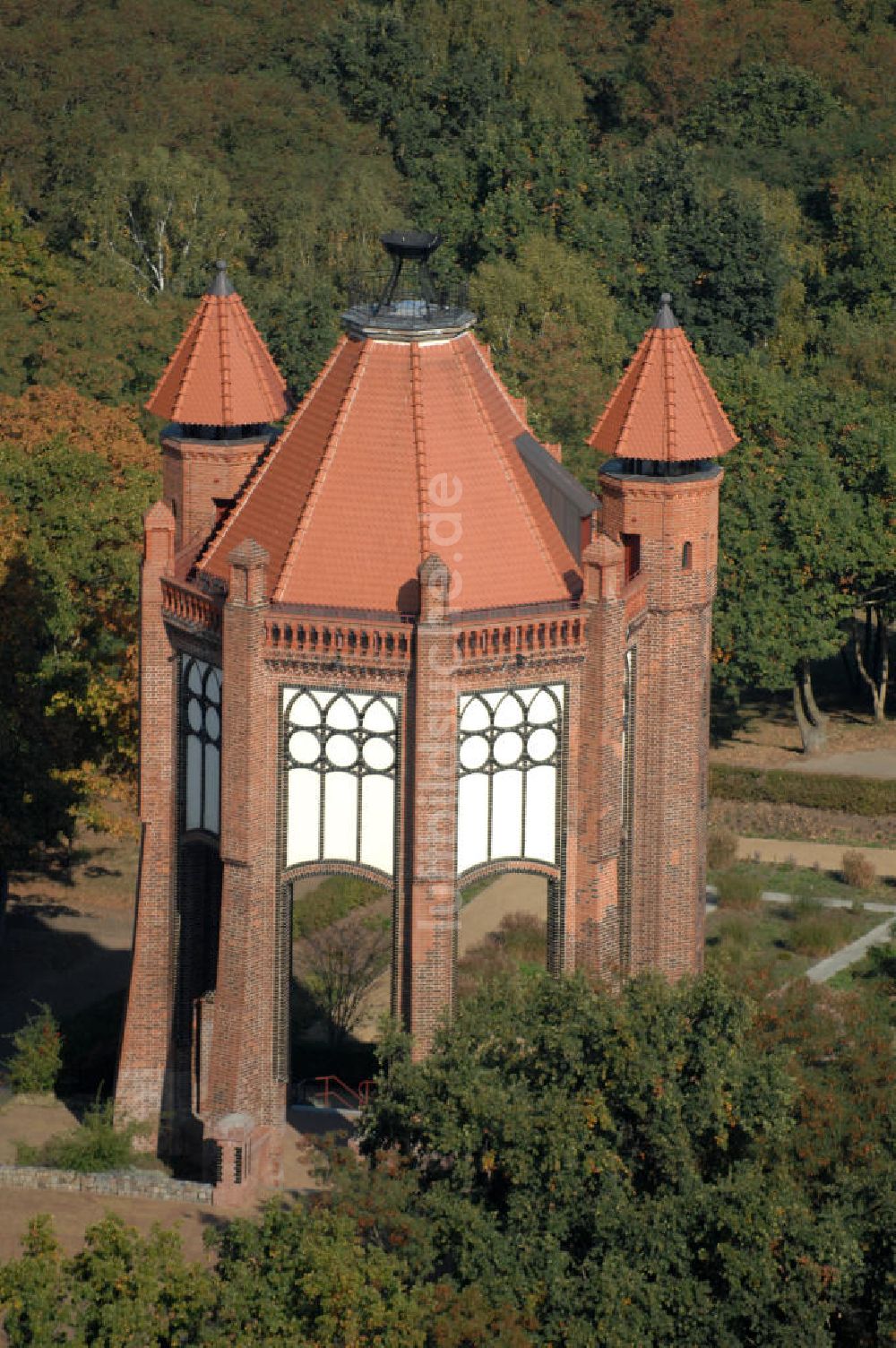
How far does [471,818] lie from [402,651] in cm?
340

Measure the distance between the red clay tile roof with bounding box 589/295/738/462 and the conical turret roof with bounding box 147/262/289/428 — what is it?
654 centimetres

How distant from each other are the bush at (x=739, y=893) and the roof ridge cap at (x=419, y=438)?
25661mm

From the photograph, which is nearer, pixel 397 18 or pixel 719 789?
pixel 719 789

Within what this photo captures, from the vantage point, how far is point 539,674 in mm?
55406

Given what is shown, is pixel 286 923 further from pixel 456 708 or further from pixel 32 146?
pixel 32 146

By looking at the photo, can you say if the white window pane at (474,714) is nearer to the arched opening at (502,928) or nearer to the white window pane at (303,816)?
the white window pane at (303,816)

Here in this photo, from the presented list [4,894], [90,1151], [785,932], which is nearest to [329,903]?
[4,894]

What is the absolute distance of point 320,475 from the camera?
182ft

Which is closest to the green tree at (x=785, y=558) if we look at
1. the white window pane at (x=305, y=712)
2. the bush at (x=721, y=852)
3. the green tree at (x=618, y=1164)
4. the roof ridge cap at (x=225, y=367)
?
the bush at (x=721, y=852)

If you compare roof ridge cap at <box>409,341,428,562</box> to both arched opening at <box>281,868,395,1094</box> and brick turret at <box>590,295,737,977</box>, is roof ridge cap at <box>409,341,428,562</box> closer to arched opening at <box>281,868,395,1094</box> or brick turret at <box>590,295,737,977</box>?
brick turret at <box>590,295,737,977</box>

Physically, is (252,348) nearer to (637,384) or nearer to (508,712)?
(637,384)

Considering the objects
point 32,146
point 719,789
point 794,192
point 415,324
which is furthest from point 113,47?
point 415,324

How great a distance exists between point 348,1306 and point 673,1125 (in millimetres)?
6906

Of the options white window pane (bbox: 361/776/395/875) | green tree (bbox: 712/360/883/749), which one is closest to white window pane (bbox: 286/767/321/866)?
white window pane (bbox: 361/776/395/875)
